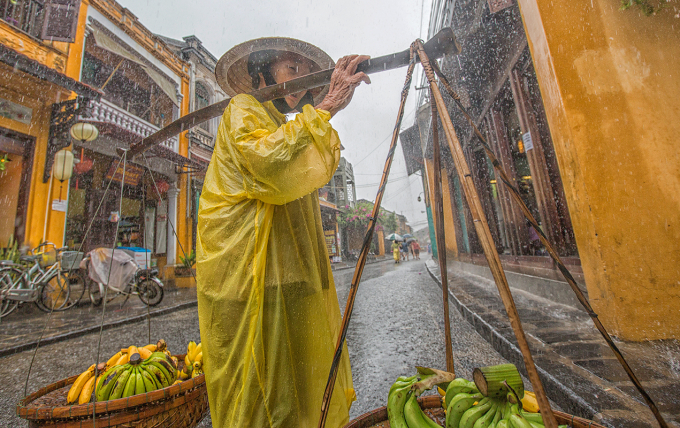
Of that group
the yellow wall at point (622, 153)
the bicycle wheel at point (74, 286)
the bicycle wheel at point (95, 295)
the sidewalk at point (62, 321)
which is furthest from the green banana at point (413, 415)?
the bicycle wheel at point (95, 295)

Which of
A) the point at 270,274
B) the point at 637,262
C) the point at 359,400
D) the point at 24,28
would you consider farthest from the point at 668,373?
the point at 24,28

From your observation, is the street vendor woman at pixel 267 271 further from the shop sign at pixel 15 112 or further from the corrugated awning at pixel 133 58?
the corrugated awning at pixel 133 58

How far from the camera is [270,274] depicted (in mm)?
1164

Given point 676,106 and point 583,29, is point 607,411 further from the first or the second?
point 583,29

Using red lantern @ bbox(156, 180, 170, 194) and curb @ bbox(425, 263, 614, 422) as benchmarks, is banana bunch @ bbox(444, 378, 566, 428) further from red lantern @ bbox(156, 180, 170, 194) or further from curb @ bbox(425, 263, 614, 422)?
red lantern @ bbox(156, 180, 170, 194)

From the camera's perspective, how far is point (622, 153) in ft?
7.80

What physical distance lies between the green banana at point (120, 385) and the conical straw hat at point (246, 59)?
62.3 inches

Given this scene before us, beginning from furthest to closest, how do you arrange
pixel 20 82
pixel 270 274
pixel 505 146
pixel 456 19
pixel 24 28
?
pixel 24 28, pixel 20 82, pixel 456 19, pixel 505 146, pixel 270 274

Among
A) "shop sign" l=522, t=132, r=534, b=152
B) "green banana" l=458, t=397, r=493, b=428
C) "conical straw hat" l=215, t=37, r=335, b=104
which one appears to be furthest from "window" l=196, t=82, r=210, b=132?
"green banana" l=458, t=397, r=493, b=428

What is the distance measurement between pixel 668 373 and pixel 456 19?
212 inches

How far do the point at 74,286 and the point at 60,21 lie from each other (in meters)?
5.93

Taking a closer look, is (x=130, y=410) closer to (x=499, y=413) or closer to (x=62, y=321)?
(x=499, y=413)

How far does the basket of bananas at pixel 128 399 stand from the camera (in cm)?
118

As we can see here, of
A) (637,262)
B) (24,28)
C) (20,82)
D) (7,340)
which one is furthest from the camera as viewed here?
(24,28)
